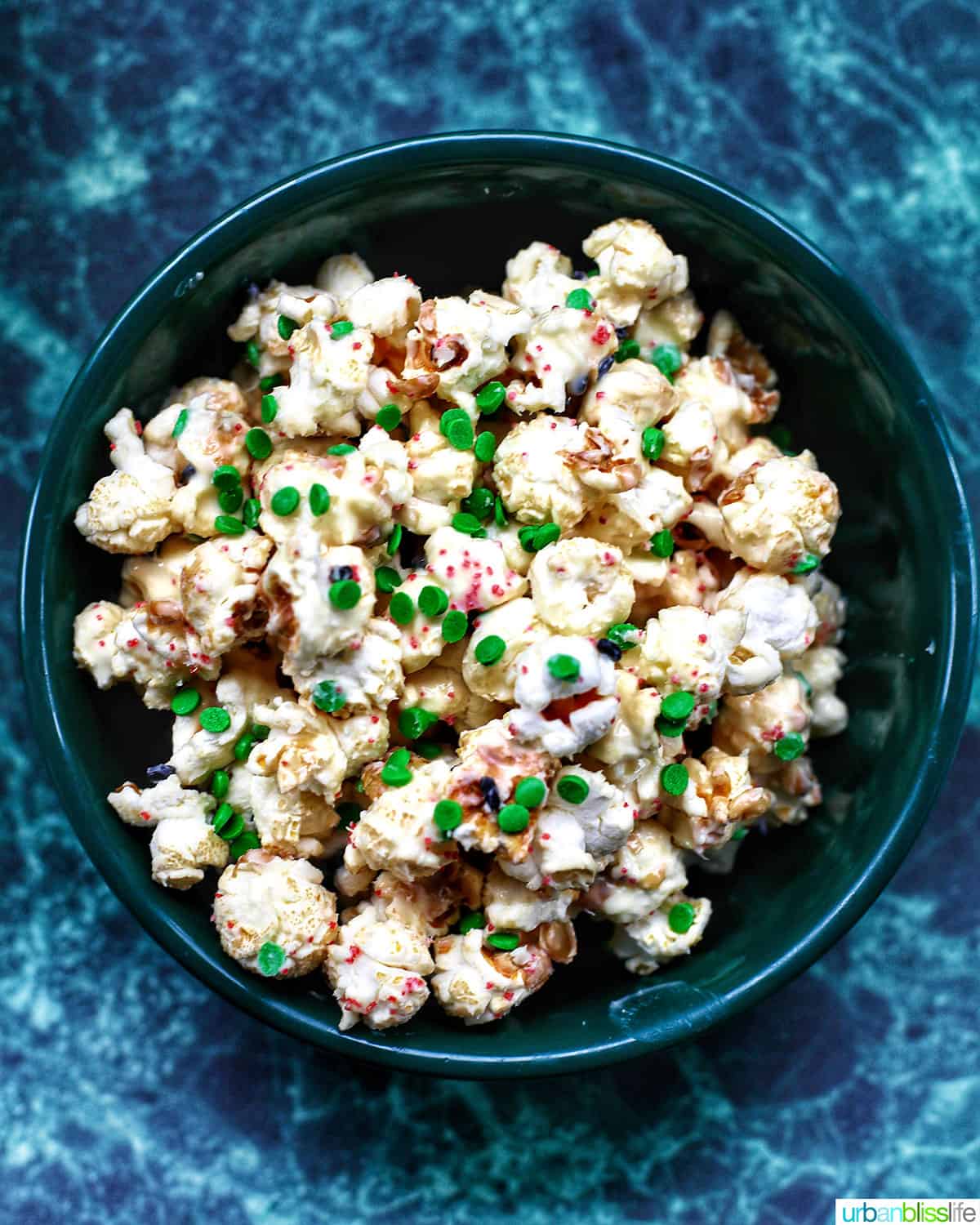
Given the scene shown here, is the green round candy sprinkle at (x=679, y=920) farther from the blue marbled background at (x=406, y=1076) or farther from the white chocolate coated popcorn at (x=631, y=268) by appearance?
the white chocolate coated popcorn at (x=631, y=268)

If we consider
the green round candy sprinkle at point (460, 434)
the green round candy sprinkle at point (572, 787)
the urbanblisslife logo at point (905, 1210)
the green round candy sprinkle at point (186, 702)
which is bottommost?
the urbanblisslife logo at point (905, 1210)

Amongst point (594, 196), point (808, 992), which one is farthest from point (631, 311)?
point (808, 992)

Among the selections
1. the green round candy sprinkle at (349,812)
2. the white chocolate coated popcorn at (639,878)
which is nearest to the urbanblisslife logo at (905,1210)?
the white chocolate coated popcorn at (639,878)

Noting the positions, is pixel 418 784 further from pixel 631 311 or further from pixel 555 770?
pixel 631 311

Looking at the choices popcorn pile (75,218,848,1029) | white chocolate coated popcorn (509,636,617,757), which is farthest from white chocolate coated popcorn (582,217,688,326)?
white chocolate coated popcorn (509,636,617,757)

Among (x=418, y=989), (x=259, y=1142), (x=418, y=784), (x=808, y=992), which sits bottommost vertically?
(x=259, y=1142)
